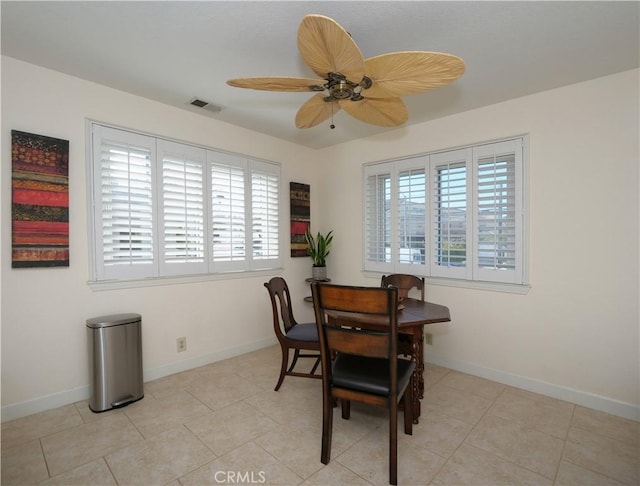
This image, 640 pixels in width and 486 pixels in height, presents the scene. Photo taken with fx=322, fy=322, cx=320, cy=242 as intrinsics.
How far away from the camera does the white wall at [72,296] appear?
225 centimetres

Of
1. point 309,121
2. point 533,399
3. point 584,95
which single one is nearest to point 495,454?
point 533,399

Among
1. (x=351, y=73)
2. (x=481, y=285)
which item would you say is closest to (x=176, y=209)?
(x=351, y=73)

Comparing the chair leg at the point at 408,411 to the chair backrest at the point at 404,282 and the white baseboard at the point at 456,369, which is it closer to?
the chair backrest at the point at 404,282

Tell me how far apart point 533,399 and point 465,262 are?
1.24m

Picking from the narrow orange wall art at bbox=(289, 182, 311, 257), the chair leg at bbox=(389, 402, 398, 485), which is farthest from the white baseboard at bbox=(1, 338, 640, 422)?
the chair leg at bbox=(389, 402, 398, 485)

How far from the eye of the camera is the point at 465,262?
3.13 meters

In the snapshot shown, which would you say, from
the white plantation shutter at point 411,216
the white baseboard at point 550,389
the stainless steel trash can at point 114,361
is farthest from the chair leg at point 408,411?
the stainless steel trash can at point 114,361

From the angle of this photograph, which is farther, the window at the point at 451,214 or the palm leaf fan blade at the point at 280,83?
the window at the point at 451,214

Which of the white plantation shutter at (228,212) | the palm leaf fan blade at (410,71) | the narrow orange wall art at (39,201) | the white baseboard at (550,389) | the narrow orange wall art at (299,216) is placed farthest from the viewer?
the narrow orange wall art at (299,216)

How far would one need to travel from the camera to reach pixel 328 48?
148cm

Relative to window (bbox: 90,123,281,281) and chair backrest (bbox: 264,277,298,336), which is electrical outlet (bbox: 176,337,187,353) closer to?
window (bbox: 90,123,281,281)

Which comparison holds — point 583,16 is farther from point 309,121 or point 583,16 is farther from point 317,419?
point 317,419

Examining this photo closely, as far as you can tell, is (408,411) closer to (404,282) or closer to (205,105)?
(404,282)

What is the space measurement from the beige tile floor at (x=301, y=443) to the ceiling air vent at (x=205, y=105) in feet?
8.37
